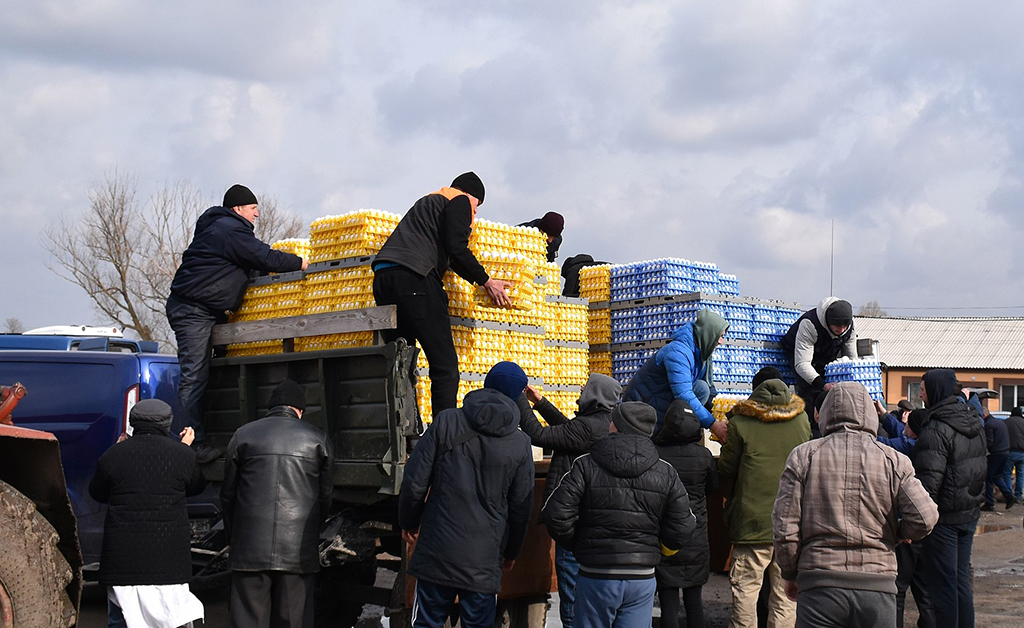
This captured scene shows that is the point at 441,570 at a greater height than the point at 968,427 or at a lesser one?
lesser

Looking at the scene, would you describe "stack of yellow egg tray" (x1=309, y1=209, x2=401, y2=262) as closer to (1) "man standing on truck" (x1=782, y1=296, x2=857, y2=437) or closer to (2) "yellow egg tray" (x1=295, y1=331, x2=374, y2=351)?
(2) "yellow egg tray" (x1=295, y1=331, x2=374, y2=351)

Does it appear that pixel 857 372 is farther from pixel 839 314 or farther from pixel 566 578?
pixel 566 578

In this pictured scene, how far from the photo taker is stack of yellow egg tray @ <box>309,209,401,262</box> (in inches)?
282

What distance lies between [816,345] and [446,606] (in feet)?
16.1

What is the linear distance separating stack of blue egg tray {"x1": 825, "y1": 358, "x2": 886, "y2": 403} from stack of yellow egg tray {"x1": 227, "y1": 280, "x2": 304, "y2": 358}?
4.60 metres

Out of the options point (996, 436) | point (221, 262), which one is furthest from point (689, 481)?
point (996, 436)

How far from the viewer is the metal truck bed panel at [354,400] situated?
618 cm

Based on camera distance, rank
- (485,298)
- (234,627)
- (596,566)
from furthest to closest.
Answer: (485,298)
(234,627)
(596,566)

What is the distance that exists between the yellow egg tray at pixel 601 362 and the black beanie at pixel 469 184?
280cm

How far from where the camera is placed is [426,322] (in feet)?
21.5

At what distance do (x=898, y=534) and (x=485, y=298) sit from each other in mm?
3322

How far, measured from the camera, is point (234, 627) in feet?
19.4

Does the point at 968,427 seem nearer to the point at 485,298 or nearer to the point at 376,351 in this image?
the point at 485,298

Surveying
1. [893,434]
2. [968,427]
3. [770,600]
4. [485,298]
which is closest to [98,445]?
[485,298]
